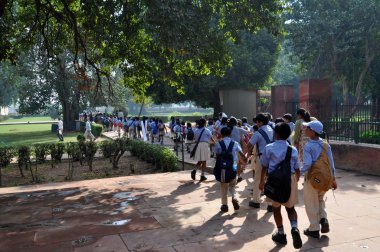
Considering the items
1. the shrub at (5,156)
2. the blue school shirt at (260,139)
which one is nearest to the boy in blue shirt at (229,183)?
the blue school shirt at (260,139)

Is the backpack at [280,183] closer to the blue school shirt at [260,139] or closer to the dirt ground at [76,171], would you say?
the blue school shirt at [260,139]

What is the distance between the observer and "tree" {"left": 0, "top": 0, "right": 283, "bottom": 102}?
8375 mm

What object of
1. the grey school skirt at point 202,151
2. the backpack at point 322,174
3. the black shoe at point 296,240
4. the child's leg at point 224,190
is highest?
the backpack at point 322,174

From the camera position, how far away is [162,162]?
11.8 m

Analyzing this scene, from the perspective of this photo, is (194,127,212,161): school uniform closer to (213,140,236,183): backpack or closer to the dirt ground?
(213,140,236,183): backpack

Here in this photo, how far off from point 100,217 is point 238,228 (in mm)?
2367

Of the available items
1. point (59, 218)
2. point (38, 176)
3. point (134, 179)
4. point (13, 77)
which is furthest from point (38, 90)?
point (59, 218)

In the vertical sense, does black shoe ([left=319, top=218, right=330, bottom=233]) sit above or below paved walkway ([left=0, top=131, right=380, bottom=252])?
above

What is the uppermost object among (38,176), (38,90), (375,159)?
(38,90)

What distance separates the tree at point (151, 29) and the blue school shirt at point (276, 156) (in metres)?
4.28

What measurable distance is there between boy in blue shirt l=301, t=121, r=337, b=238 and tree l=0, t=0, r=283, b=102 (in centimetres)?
429

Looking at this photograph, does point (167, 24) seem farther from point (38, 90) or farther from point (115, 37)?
point (38, 90)

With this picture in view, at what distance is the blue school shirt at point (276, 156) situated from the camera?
467cm

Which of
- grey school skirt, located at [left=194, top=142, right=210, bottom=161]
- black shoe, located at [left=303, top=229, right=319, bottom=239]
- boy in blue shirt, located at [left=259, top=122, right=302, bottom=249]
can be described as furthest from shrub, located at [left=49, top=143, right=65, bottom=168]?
black shoe, located at [left=303, top=229, right=319, bottom=239]
